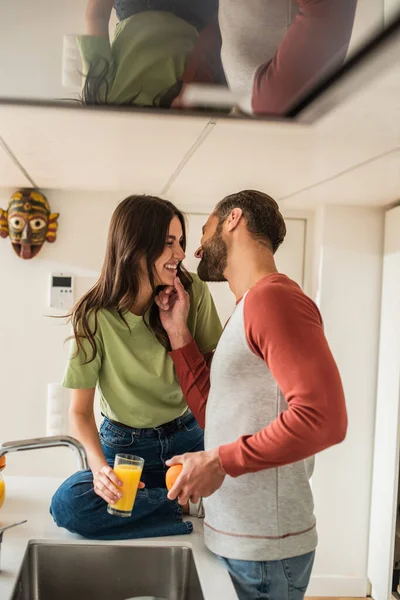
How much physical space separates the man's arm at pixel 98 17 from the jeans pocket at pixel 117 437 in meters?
0.80

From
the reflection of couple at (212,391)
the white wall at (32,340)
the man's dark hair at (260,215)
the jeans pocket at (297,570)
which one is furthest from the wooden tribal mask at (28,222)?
the jeans pocket at (297,570)

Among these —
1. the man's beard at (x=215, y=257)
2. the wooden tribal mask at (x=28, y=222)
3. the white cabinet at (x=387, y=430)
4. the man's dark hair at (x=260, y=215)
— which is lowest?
the white cabinet at (x=387, y=430)

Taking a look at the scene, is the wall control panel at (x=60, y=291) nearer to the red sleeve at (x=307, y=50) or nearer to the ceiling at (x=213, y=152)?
the ceiling at (x=213, y=152)

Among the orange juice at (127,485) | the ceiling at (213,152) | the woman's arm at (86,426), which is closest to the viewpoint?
the orange juice at (127,485)

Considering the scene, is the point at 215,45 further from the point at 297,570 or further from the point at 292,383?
the point at 297,570

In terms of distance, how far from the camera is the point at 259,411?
1020mm

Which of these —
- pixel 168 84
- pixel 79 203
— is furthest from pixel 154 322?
pixel 79 203

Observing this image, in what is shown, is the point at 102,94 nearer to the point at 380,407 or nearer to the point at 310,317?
the point at 310,317

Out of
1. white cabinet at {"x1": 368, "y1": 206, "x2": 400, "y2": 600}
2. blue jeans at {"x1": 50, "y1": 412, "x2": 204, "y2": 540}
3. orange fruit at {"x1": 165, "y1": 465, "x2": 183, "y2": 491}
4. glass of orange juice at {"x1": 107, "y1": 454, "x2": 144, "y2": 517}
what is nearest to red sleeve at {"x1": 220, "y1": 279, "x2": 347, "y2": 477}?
orange fruit at {"x1": 165, "y1": 465, "x2": 183, "y2": 491}

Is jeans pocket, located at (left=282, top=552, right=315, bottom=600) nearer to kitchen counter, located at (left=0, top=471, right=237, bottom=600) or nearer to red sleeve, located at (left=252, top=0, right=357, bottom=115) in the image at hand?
kitchen counter, located at (left=0, top=471, right=237, bottom=600)

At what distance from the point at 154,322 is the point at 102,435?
250 mm

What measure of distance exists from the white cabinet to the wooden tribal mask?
1351 mm

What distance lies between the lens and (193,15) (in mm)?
564

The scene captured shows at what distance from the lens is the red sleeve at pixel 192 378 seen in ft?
4.00
